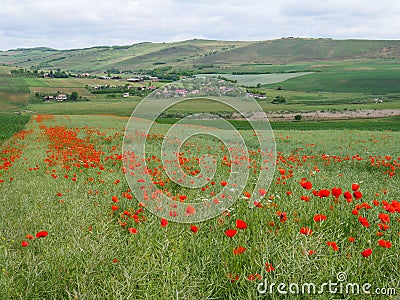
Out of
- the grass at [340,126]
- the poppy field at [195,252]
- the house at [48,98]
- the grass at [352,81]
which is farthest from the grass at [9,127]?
the grass at [352,81]

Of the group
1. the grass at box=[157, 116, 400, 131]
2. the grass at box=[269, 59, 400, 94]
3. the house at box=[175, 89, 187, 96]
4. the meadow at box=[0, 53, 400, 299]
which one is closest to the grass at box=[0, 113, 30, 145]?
the house at box=[175, 89, 187, 96]

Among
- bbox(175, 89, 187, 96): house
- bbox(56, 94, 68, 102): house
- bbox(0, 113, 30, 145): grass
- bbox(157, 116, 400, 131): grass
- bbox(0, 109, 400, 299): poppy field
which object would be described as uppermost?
bbox(175, 89, 187, 96): house

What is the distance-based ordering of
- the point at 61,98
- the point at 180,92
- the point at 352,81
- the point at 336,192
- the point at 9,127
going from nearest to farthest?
1. the point at 336,192
2. the point at 180,92
3. the point at 9,127
4. the point at 61,98
5. the point at 352,81

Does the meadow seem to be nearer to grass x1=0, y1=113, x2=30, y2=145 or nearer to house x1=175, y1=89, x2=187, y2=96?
house x1=175, y1=89, x2=187, y2=96

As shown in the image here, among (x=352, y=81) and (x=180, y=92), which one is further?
(x=352, y=81)

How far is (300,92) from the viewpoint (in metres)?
92.0

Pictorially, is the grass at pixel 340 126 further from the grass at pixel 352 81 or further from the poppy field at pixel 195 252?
the grass at pixel 352 81

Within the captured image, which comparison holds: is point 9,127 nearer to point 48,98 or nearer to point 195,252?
point 195,252

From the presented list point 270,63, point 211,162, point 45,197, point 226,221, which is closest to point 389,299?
point 226,221

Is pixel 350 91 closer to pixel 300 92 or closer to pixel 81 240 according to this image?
pixel 300 92

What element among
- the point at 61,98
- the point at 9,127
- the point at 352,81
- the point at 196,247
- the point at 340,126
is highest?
the point at 352,81

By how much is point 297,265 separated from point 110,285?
1.64 m

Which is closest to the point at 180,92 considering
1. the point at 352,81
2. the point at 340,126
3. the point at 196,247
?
the point at 196,247

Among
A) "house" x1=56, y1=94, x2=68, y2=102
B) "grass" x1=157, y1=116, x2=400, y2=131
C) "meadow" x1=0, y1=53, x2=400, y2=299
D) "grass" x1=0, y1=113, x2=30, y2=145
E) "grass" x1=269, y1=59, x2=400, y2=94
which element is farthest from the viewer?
"grass" x1=269, y1=59, x2=400, y2=94
